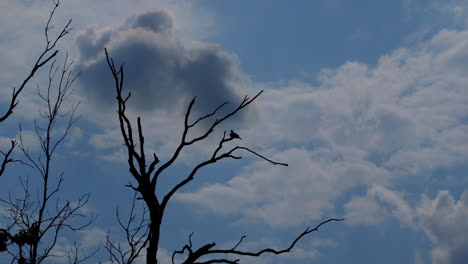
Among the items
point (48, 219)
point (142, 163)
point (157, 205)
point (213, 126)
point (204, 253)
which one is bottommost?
point (204, 253)

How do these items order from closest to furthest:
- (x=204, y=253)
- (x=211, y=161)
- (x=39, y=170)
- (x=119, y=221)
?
(x=204, y=253), (x=211, y=161), (x=39, y=170), (x=119, y=221)

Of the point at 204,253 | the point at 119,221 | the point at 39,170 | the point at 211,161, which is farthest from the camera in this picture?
the point at 119,221

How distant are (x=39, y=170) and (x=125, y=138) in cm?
348

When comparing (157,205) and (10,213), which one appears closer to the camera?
(157,205)

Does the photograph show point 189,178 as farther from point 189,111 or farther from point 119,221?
point 119,221

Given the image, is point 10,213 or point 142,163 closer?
point 142,163

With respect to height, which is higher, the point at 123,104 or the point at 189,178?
the point at 123,104

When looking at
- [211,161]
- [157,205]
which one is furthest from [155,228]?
[211,161]

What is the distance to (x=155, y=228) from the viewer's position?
5.50 meters

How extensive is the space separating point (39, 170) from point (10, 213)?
179cm

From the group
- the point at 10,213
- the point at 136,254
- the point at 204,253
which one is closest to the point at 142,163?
the point at 204,253

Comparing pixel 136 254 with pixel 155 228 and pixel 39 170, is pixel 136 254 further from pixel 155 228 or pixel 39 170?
pixel 155 228

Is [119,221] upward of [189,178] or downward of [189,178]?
upward

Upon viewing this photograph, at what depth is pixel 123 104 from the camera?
5.61 m
